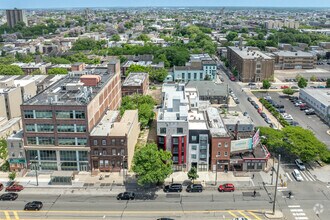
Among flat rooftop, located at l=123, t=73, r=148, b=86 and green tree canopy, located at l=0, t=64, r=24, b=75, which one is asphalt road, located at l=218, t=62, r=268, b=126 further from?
green tree canopy, located at l=0, t=64, r=24, b=75

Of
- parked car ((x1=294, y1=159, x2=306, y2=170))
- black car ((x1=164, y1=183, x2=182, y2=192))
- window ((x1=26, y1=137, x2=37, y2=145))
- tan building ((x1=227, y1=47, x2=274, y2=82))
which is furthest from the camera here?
tan building ((x1=227, y1=47, x2=274, y2=82))

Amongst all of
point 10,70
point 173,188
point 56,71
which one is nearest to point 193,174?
point 173,188

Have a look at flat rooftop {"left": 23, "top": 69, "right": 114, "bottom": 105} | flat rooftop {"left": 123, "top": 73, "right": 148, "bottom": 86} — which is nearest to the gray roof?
flat rooftop {"left": 123, "top": 73, "right": 148, "bottom": 86}

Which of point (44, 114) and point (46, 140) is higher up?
point (44, 114)

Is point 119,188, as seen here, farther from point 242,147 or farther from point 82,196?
point 242,147

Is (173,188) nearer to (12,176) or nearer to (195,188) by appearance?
(195,188)

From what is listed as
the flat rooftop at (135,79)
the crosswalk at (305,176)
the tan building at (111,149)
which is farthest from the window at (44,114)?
the flat rooftop at (135,79)

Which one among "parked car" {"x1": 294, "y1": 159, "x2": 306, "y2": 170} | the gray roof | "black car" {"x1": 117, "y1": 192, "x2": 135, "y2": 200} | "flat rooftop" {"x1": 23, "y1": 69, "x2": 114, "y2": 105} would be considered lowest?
"black car" {"x1": 117, "y1": 192, "x2": 135, "y2": 200}
